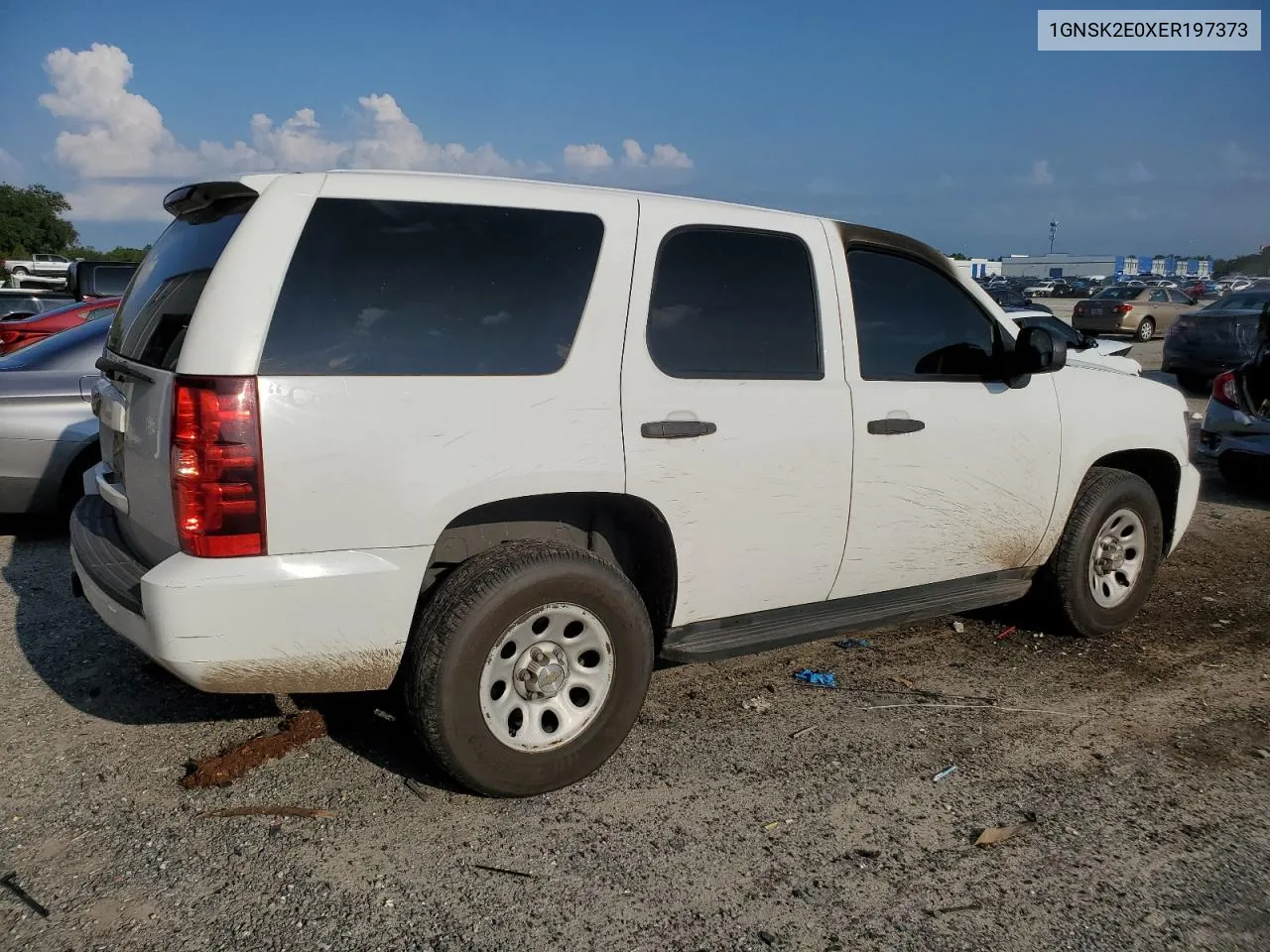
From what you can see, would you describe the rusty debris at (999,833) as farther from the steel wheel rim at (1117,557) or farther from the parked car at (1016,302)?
the parked car at (1016,302)

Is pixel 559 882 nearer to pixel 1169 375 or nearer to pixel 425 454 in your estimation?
pixel 425 454

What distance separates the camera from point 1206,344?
1548cm

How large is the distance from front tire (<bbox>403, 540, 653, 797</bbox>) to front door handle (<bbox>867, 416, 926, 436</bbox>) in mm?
1187

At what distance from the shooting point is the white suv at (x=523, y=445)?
9.60 ft

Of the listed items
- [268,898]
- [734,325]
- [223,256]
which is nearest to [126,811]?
[268,898]

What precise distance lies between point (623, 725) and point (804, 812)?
0.67m

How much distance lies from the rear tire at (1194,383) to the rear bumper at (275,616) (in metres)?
15.9

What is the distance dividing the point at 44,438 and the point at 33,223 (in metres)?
83.1

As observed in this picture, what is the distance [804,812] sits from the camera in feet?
11.0

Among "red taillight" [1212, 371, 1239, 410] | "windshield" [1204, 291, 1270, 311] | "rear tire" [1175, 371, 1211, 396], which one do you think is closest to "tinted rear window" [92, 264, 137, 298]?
"red taillight" [1212, 371, 1239, 410]

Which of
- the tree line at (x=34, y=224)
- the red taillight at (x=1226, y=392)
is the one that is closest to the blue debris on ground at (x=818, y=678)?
the red taillight at (x=1226, y=392)

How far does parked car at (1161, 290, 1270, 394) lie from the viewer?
49.6 ft

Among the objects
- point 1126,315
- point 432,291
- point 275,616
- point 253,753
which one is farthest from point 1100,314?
point 275,616

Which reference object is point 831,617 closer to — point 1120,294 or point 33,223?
point 1120,294
